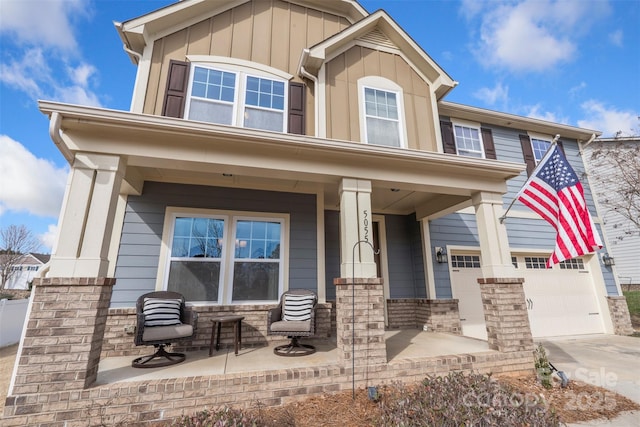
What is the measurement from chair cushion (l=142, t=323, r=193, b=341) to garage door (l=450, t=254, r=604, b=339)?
577 centimetres

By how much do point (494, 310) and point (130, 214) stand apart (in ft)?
20.8

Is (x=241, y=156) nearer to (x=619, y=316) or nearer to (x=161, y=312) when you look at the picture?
(x=161, y=312)

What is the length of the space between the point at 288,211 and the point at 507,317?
413 centimetres

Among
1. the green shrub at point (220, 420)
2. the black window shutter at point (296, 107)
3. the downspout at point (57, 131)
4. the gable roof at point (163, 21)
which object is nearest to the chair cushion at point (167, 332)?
the green shrub at point (220, 420)

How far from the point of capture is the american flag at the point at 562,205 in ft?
14.3

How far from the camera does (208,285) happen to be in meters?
5.25

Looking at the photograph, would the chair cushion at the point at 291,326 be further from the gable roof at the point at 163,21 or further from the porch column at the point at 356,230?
the gable roof at the point at 163,21

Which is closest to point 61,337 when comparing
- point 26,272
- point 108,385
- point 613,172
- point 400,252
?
point 108,385

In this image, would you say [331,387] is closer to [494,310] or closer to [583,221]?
[494,310]

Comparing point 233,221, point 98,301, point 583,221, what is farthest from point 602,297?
point 98,301

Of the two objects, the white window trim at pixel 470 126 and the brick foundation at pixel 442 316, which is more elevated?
the white window trim at pixel 470 126

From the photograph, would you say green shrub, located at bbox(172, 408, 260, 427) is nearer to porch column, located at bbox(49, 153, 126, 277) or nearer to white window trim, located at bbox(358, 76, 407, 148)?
porch column, located at bbox(49, 153, 126, 277)

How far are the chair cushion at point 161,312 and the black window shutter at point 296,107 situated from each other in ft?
11.6

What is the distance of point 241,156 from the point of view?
13.5ft
